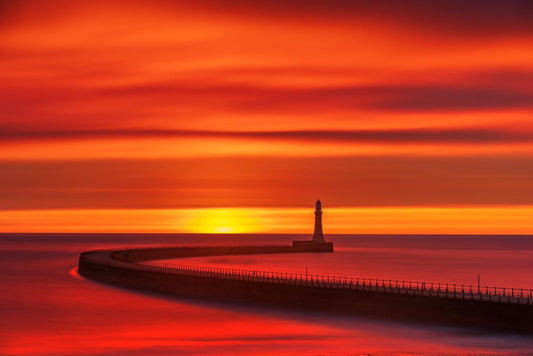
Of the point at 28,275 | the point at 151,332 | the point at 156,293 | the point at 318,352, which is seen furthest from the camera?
the point at 28,275

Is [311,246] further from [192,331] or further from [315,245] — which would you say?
[192,331]

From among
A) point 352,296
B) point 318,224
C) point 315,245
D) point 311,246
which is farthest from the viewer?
point 311,246

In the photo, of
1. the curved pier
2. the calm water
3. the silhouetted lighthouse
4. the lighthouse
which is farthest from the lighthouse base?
the calm water

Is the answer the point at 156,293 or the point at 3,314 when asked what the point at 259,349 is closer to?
the point at 3,314

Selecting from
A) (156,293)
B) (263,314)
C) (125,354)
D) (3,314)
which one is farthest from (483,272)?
(125,354)

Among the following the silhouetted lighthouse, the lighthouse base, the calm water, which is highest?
the silhouetted lighthouse

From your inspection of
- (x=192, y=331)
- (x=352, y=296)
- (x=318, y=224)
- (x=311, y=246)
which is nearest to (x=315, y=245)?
(x=311, y=246)

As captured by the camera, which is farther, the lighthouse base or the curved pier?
the lighthouse base

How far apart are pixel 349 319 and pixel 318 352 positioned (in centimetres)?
1214

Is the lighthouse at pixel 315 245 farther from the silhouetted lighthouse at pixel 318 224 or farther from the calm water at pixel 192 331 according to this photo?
the calm water at pixel 192 331

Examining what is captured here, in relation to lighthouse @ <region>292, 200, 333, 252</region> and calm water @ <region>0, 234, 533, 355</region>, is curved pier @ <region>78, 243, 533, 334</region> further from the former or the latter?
lighthouse @ <region>292, 200, 333, 252</region>

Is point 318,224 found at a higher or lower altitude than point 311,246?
higher

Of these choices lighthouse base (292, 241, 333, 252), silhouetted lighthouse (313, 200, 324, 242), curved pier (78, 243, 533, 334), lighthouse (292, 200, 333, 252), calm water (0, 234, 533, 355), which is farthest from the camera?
lighthouse base (292, 241, 333, 252)

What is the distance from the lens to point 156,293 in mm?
82938
